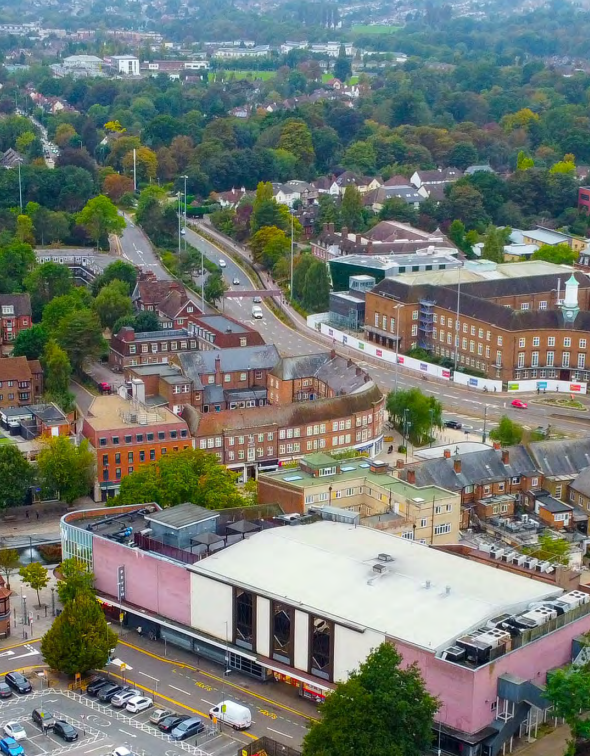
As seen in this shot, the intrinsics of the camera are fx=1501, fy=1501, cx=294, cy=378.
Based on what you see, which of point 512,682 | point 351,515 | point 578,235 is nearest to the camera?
point 512,682

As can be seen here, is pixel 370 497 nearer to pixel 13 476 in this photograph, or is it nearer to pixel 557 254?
pixel 13 476

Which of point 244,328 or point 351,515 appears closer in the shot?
point 351,515

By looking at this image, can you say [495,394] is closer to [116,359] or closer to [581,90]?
[116,359]

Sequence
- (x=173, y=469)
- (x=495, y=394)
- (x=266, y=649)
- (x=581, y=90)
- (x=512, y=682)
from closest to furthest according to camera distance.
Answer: (x=512, y=682), (x=266, y=649), (x=173, y=469), (x=495, y=394), (x=581, y=90)

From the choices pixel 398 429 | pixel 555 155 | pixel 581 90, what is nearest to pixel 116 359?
pixel 398 429

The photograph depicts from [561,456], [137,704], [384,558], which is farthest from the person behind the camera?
[561,456]

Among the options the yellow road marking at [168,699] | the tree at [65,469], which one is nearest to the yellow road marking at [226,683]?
the yellow road marking at [168,699]

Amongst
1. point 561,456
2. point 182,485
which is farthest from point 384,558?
point 561,456
